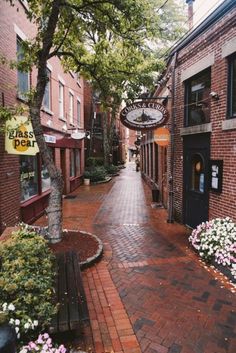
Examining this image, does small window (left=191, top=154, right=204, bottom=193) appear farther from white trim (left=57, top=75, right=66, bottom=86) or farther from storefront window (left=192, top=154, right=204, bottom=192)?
white trim (left=57, top=75, right=66, bottom=86)

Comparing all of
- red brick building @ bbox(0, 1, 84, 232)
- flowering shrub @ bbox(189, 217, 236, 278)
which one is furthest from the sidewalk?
red brick building @ bbox(0, 1, 84, 232)

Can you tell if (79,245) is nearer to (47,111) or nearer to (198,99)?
(198,99)

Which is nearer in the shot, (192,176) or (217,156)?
(217,156)

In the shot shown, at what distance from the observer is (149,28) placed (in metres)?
6.46

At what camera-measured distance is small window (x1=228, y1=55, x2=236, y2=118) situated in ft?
21.1

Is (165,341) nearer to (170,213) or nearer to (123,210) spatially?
(170,213)

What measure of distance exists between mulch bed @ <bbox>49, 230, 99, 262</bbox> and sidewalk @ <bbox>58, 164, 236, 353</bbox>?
313 mm

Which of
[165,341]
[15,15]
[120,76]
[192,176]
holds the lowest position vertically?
[165,341]

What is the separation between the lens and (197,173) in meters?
8.20

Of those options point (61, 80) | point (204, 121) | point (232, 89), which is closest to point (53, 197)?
point (204, 121)

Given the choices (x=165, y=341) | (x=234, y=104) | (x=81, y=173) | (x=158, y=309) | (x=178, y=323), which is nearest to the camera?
(x=165, y=341)

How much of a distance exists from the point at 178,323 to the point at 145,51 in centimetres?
678

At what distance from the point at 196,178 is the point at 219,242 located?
262cm

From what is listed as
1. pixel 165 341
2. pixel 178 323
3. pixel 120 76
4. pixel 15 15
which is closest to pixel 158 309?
pixel 178 323
